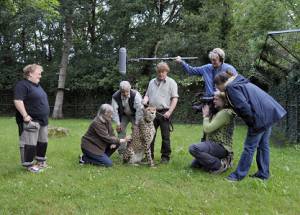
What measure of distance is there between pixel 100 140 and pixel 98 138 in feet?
0.17

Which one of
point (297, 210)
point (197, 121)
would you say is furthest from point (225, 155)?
point (197, 121)

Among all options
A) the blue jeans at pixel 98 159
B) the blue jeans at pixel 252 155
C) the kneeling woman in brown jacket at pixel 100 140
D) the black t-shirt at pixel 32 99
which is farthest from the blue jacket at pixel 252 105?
the black t-shirt at pixel 32 99

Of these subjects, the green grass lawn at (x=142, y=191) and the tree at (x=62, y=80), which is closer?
the green grass lawn at (x=142, y=191)

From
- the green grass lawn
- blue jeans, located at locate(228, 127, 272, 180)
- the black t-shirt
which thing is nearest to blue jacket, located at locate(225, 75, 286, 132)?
blue jeans, located at locate(228, 127, 272, 180)

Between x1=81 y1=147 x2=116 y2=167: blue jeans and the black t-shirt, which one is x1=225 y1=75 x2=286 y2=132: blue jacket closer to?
x1=81 y1=147 x2=116 y2=167: blue jeans

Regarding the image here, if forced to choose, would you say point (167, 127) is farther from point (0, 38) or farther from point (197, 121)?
point (0, 38)

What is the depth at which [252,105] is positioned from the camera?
5.44 m

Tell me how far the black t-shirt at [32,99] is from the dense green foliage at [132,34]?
5824 mm

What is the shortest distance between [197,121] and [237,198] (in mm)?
13925

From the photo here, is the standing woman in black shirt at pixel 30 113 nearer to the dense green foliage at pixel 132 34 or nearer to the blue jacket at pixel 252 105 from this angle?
the blue jacket at pixel 252 105

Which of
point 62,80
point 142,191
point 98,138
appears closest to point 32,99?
point 98,138

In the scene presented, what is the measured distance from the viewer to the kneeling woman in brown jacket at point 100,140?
6973mm

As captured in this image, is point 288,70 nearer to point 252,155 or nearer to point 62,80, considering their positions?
point 252,155

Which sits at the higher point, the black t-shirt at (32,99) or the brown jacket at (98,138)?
the black t-shirt at (32,99)
